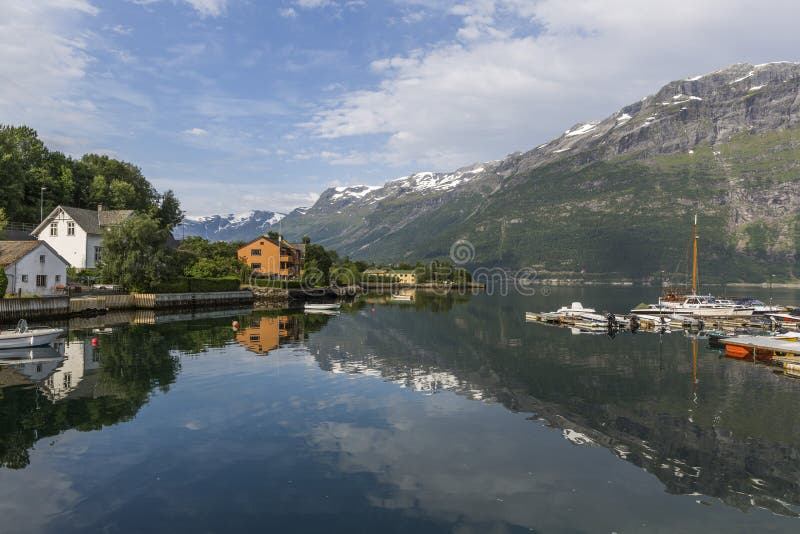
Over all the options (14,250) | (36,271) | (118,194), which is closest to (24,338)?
(36,271)

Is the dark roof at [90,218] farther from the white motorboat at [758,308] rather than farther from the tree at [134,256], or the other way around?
the white motorboat at [758,308]

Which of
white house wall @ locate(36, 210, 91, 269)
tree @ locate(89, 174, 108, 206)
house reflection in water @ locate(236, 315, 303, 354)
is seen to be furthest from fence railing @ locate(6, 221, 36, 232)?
house reflection in water @ locate(236, 315, 303, 354)

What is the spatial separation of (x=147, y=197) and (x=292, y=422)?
149 meters

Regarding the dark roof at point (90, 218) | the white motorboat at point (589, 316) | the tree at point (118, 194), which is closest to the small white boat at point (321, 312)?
the dark roof at point (90, 218)

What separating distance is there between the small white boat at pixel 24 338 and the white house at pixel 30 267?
3441 centimetres

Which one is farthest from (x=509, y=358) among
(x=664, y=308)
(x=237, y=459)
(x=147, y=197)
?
(x=147, y=197)

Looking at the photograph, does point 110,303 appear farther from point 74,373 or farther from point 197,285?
point 74,373

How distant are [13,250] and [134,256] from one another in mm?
19556

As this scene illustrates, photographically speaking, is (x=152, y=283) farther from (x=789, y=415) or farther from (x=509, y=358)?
(x=789, y=415)

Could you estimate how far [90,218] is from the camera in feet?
366

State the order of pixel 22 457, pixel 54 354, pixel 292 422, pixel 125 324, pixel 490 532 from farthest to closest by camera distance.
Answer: pixel 125 324
pixel 54 354
pixel 292 422
pixel 22 457
pixel 490 532

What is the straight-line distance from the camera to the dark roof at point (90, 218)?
351 ft

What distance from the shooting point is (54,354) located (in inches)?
1909

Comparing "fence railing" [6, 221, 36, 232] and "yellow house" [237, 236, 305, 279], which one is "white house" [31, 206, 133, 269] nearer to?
"fence railing" [6, 221, 36, 232]
